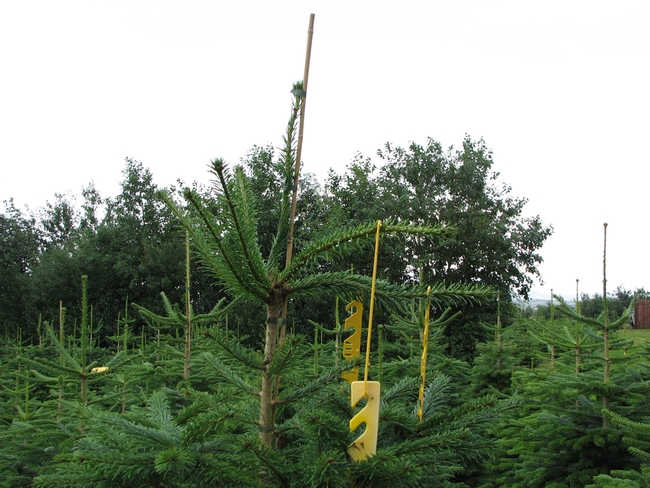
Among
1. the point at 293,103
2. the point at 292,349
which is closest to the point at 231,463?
the point at 292,349

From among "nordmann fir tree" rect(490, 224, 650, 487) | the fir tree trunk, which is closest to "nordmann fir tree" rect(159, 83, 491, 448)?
the fir tree trunk

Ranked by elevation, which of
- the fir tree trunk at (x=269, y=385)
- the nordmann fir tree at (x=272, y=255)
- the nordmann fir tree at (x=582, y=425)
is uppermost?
the nordmann fir tree at (x=272, y=255)

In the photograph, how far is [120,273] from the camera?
82.1 feet

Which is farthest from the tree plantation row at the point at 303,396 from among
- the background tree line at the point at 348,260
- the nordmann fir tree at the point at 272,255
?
the background tree line at the point at 348,260

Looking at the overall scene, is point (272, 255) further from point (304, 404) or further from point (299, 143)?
point (304, 404)

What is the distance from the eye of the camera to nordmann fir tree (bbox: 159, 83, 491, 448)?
5.70 ft

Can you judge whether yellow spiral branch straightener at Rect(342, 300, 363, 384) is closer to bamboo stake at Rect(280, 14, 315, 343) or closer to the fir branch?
bamboo stake at Rect(280, 14, 315, 343)

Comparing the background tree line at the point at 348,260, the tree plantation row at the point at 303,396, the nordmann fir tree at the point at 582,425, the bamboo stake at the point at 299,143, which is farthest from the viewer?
the background tree line at the point at 348,260

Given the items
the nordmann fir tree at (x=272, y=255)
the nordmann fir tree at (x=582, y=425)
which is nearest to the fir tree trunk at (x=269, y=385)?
the nordmann fir tree at (x=272, y=255)

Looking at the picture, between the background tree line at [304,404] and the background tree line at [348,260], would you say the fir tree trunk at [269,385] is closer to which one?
the background tree line at [304,404]

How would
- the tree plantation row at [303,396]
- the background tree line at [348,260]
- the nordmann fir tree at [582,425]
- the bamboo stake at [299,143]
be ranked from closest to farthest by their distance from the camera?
the tree plantation row at [303,396] < the bamboo stake at [299,143] < the nordmann fir tree at [582,425] < the background tree line at [348,260]

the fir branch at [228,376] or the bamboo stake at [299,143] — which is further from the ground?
the bamboo stake at [299,143]

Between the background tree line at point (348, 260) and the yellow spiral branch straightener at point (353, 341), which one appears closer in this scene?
the yellow spiral branch straightener at point (353, 341)

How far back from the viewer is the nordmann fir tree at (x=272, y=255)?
174cm
